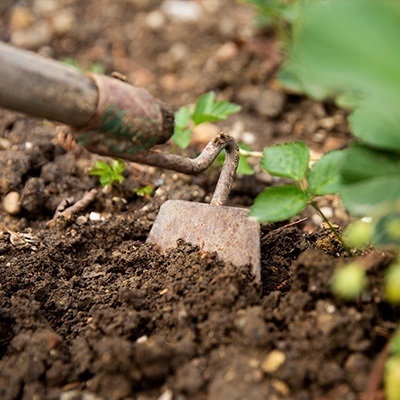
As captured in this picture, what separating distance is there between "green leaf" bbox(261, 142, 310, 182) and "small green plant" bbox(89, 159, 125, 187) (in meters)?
0.67

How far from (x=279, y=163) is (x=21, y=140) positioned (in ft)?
4.02

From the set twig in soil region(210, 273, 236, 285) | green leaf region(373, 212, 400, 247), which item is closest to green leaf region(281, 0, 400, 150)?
green leaf region(373, 212, 400, 247)

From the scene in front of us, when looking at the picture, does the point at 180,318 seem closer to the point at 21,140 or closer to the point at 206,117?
the point at 206,117

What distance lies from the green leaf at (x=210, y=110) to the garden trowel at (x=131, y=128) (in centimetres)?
35

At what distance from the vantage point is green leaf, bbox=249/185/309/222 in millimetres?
1526

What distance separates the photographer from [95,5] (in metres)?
3.55

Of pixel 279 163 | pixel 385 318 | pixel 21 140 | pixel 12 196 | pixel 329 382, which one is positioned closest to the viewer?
pixel 329 382

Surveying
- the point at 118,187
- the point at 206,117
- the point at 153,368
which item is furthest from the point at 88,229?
the point at 153,368

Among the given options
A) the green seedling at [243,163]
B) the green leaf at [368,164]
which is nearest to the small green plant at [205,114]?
the green seedling at [243,163]

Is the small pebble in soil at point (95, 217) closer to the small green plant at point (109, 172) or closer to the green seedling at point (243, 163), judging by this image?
the small green plant at point (109, 172)

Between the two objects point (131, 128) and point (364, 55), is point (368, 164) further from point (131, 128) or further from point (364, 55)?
point (131, 128)

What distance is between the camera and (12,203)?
84.3 inches

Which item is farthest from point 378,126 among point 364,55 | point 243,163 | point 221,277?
point 243,163

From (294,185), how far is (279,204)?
88 mm
